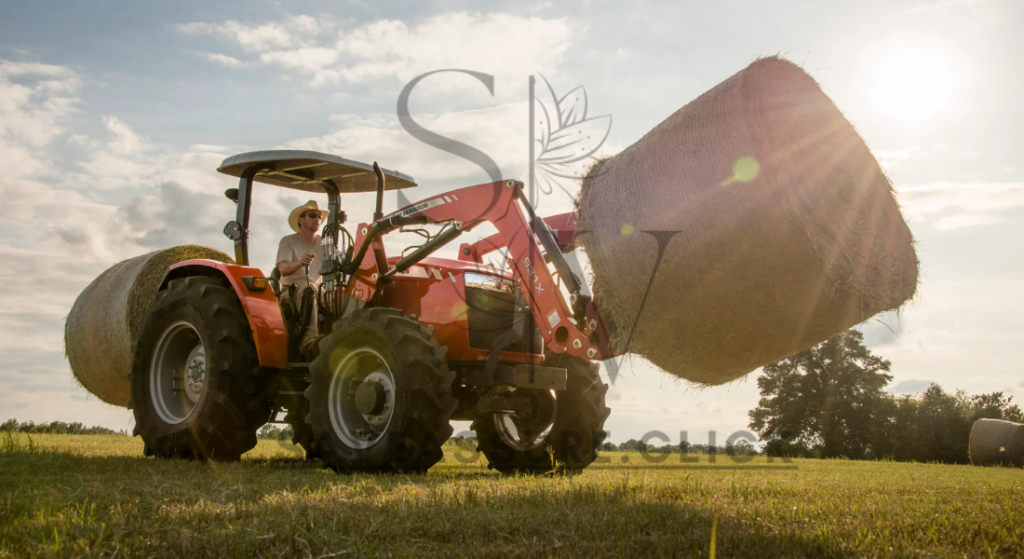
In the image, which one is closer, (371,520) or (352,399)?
(371,520)

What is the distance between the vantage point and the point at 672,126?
5168 millimetres

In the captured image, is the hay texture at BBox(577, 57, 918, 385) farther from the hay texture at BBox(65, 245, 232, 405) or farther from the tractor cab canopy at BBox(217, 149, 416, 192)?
the hay texture at BBox(65, 245, 232, 405)

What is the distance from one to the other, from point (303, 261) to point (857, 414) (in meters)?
23.1

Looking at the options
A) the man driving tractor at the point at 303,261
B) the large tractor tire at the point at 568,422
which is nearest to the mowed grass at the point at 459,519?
the large tractor tire at the point at 568,422

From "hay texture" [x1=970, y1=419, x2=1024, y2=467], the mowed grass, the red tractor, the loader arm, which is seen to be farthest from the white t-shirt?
"hay texture" [x1=970, y1=419, x2=1024, y2=467]

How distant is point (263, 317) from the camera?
20.8ft

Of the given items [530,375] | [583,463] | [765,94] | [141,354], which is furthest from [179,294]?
[765,94]

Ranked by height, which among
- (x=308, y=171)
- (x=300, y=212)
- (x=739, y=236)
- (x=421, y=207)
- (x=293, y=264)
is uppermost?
(x=308, y=171)

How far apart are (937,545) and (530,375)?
295 centimetres

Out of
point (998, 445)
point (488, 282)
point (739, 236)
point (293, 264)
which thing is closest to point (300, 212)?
point (293, 264)

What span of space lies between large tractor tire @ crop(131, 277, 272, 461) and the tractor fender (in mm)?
139

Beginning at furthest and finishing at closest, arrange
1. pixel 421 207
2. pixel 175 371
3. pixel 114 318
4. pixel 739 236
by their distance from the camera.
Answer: pixel 114 318 → pixel 175 371 → pixel 421 207 → pixel 739 236

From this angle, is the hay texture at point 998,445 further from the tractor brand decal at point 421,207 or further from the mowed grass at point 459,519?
the tractor brand decal at point 421,207

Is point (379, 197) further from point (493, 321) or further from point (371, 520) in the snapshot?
point (371, 520)
